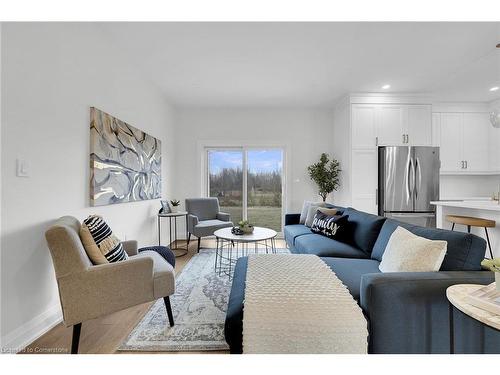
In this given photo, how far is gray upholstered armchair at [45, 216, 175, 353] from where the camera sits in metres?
1.48

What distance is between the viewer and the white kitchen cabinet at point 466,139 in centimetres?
456

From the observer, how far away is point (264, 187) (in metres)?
5.04

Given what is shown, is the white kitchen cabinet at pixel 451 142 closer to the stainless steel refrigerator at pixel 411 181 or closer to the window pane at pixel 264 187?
the stainless steel refrigerator at pixel 411 181

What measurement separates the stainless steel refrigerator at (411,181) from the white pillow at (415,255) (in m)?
2.66

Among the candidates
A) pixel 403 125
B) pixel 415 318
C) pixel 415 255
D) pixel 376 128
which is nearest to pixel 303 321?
pixel 415 318

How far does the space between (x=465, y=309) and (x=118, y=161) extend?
3.06 m

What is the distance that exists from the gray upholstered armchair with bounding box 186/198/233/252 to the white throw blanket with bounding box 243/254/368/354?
2.45 meters

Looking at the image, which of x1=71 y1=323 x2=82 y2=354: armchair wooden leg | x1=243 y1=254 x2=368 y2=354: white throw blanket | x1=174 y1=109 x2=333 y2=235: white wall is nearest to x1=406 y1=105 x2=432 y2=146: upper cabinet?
x1=174 y1=109 x2=333 y2=235: white wall

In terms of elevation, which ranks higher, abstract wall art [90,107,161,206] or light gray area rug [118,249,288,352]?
abstract wall art [90,107,161,206]

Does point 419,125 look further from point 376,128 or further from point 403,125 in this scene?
point 376,128

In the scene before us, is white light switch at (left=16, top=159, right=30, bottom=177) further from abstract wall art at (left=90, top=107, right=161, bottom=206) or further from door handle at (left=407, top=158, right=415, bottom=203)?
door handle at (left=407, top=158, right=415, bottom=203)
